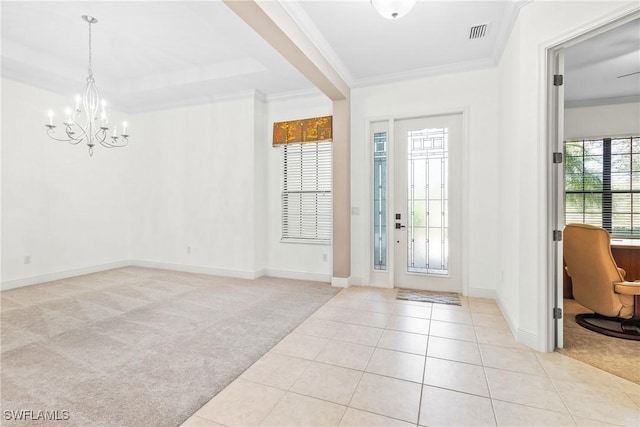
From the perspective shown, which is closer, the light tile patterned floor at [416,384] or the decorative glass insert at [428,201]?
the light tile patterned floor at [416,384]

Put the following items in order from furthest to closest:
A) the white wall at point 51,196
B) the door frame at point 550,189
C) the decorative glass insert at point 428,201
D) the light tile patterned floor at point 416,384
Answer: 1. the white wall at point 51,196
2. the decorative glass insert at point 428,201
3. the door frame at point 550,189
4. the light tile patterned floor at point 416,384

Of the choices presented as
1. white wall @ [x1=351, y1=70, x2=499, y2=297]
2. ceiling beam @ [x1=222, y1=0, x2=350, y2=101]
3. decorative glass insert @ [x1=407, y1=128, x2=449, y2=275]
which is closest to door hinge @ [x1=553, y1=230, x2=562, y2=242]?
white wall @ [x1=351, y1=70, x2=499, y2=297]

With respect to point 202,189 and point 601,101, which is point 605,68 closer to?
point 601,101

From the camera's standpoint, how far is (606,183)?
494 cm

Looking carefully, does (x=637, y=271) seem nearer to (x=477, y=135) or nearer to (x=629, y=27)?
Answer: (x=477, y=135)

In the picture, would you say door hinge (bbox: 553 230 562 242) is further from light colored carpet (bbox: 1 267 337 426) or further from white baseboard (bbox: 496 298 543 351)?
light colored carpet (bbox: 1 267 337 426)

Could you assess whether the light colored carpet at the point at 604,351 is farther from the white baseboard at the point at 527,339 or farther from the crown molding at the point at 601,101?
the crown molding at the point at 601,101

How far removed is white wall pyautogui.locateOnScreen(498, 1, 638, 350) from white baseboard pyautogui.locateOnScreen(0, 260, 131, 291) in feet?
21.1

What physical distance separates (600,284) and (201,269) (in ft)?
17.9

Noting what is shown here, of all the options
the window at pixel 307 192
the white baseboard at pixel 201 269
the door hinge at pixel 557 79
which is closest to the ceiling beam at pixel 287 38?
the window at pixel 307 192

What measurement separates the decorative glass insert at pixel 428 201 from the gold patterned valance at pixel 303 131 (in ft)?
4.18

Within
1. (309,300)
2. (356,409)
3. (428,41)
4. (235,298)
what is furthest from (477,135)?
(235,298)

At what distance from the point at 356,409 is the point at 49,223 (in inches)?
217

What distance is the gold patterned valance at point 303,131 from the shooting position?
4785 millimetres
